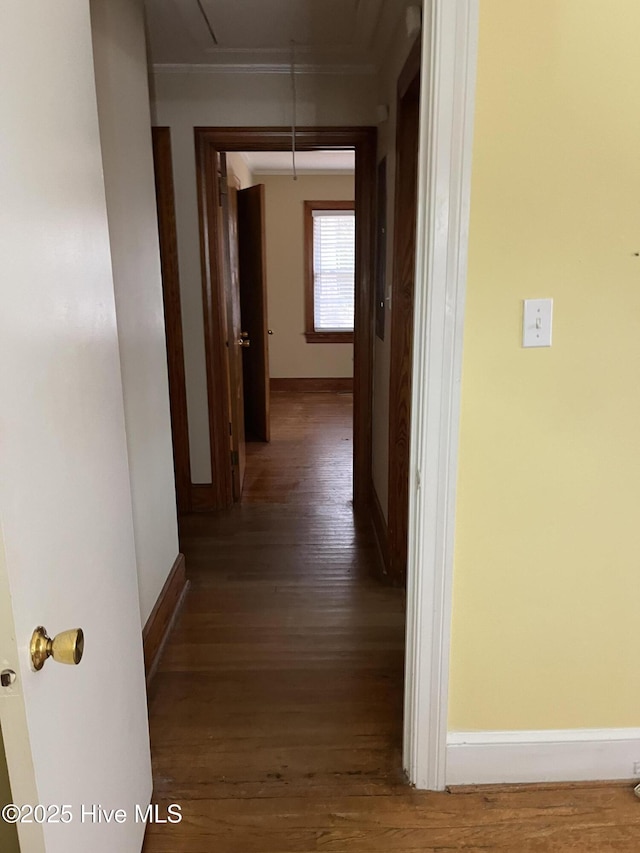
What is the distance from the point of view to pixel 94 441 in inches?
46.4

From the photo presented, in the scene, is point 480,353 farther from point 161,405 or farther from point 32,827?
point 161,405

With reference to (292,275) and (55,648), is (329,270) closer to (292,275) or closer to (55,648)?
(292,275)

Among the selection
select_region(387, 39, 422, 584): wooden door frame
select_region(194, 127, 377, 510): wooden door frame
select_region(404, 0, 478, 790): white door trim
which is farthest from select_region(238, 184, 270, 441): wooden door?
select_region(404, 0, 478, 790): white door trim

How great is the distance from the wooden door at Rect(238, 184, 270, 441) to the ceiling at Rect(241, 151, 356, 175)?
1.64m

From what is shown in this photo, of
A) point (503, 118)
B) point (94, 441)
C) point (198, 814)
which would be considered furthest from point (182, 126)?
point (198, 814)

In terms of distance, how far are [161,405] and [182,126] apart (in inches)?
68.5

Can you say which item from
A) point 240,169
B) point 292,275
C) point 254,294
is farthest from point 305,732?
point 292,275

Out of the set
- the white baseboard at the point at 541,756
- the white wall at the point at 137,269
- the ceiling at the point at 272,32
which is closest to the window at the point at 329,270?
the ceiling at the point at 272,32

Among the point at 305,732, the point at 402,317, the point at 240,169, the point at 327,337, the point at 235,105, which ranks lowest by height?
the point at 305,732

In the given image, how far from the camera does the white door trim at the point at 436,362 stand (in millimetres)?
1367

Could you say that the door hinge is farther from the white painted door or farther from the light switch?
the light switch

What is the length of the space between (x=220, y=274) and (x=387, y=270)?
1.07 m

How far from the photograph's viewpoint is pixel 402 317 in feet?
8.94

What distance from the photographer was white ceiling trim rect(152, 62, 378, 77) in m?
3.28
